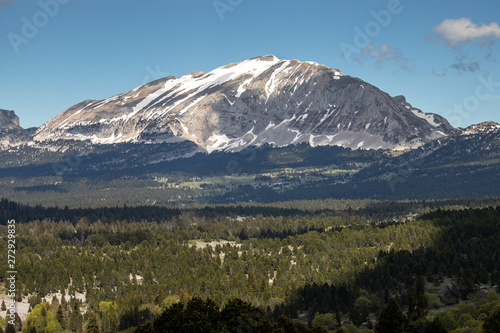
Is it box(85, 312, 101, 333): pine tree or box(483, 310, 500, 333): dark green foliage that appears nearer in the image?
box(483, 310, 500, 333): dark green foliage

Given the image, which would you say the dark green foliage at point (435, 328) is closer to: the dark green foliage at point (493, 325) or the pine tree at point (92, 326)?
the dark green foliage at point (493, 325)

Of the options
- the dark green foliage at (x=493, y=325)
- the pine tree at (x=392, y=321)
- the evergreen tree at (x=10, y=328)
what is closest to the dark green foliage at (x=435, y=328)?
the pine tree at (x=392, y=321)

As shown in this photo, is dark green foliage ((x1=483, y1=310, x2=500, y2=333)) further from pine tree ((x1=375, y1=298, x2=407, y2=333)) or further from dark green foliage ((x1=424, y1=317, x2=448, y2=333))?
pine tree ((x1=375, y1=298, x2=407, y2=333))

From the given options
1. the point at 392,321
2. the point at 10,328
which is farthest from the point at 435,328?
the point at 10,328

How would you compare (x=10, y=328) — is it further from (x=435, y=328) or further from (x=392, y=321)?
(x=435, y=328)

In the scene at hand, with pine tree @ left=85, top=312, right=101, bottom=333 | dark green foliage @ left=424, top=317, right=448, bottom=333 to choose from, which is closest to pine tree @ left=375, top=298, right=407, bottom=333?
dark green foliage @ left=424, top=317, right=448, bottom=333

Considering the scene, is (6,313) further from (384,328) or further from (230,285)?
(384,328)

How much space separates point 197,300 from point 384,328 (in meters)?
35.5

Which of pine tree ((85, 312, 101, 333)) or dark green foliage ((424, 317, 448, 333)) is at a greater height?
dark green foliage ((424, 317, 448, 333))

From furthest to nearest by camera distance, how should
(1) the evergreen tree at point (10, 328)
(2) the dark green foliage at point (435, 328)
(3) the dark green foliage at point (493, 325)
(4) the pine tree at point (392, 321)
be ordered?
1. (1) the evergreen tree at point (10, 328)
2. (4) the pine tree at point (392, 321)
3. (2) the dark green foliage at point (435, 328)
4. (3) the dark green foliage at point (493, 325)

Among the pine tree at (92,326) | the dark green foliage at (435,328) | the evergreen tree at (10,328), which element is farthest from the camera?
the pine tree at (92,326)

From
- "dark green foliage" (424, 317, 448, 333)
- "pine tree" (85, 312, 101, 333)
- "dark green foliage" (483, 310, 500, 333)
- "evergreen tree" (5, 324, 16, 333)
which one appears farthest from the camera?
"pine tree" (85, 312, 101, 333)

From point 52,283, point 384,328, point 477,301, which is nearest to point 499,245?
point 477,301

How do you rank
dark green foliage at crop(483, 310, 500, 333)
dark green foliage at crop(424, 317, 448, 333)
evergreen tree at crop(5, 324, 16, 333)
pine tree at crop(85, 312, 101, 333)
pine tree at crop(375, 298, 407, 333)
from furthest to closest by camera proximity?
pine tree at crop(85, 312, 101, 333)
evergreen tree at crop(5, 324, 16, 333)
pine tree at crop(375, 298, 407, 333)
dark green foliage at crop(424, 317, 448, 333)
dark green foliage at crop(483, 310, 500, 333)
